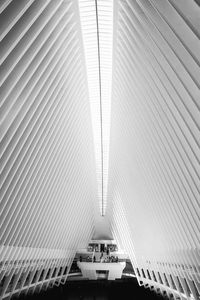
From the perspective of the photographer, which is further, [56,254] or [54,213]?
[56,254]

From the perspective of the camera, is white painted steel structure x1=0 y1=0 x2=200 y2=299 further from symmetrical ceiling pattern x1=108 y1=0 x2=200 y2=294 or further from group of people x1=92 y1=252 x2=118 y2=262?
Result: group of people x1=92 y1=252 x2=118 y2=262

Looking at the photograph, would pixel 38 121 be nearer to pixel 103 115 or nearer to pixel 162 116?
pixel 162 116

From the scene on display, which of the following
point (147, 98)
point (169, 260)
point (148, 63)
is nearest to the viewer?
point (148, 63)

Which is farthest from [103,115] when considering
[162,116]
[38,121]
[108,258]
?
[108,258]

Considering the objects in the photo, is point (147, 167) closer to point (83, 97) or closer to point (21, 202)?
point (83, 97)

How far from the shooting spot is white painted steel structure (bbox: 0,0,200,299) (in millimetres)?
7848

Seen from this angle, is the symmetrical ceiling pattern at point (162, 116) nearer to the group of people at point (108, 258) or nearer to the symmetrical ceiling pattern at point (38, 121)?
the symmetrical ceiling pattern at point (38, 121)

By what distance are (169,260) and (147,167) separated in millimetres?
7124

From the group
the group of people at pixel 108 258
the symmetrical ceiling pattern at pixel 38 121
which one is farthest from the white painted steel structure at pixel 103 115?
the group of people at pixel 108 258

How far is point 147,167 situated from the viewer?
48.4ft

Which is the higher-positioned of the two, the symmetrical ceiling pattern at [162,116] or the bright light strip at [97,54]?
the bright light strip at [97,54]

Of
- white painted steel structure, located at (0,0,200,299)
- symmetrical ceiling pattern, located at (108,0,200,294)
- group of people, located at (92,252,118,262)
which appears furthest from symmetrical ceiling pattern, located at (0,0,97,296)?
group of people, located at (92,252,118,262)

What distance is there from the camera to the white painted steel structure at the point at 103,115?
25.7 feet

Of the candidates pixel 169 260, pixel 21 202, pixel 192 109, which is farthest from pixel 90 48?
pixel 169 260
